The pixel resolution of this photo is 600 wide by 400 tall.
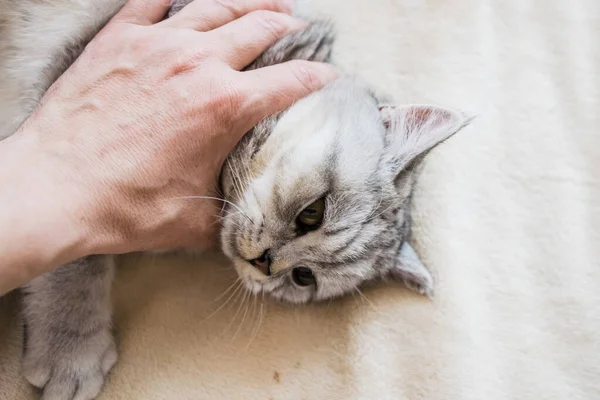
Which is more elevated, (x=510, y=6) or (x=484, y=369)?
(x=510, y=6)

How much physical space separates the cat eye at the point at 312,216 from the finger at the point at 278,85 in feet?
0.62

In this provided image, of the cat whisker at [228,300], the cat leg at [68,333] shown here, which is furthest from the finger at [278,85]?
the cat leg at [68,333]

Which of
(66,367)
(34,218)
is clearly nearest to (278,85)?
(34,218)

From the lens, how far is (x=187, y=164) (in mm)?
982

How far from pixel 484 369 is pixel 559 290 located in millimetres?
249

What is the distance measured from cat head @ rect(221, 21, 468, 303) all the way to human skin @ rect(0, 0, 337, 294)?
5 cm

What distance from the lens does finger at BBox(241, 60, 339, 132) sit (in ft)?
3.25

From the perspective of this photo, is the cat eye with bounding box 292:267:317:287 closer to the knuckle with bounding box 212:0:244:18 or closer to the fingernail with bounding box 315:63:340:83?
the fingernail with bounding box 315:63:340:83

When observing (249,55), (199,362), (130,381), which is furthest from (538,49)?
(130,381)

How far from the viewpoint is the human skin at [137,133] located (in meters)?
0.87

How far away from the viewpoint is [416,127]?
3.43 ft

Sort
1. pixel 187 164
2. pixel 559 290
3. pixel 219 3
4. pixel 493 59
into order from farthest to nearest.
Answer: pixel 493 59, pixel 559 290, pixel 219 3, pixel 187 164

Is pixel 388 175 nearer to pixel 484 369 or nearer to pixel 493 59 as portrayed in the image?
pixel 484 369

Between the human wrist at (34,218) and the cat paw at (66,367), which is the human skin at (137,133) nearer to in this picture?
the human wrist at (34,218)
